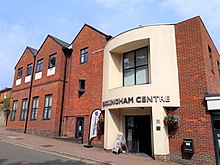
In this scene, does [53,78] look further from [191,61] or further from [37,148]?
[191,61]

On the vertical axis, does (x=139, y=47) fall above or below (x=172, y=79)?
above

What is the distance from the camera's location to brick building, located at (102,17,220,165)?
8.18 metres

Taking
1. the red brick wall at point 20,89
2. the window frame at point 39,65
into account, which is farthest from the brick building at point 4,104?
the window frame at point 39,65

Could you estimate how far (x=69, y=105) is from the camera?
16.3 m

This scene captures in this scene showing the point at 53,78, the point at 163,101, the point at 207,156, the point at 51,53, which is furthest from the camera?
the point at 51,53

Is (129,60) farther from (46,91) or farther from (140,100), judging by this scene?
(46,91)

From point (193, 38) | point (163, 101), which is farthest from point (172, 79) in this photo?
point (193, 38)

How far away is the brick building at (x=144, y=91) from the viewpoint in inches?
333

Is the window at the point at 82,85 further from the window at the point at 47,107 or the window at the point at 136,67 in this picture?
the window at the point at 136,67

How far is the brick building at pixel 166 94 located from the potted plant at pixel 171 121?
0.05 metres

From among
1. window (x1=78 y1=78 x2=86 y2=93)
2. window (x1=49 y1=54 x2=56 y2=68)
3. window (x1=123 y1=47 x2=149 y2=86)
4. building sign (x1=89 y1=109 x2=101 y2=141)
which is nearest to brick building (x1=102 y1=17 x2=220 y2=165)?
window (x1=123 y1=47 x2=149 y2=86)

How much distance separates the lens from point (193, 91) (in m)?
8.79

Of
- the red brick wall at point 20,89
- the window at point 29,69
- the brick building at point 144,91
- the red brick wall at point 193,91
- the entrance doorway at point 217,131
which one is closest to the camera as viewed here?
the entrance doorway at point 217,131

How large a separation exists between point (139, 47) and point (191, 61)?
10.4 feet
